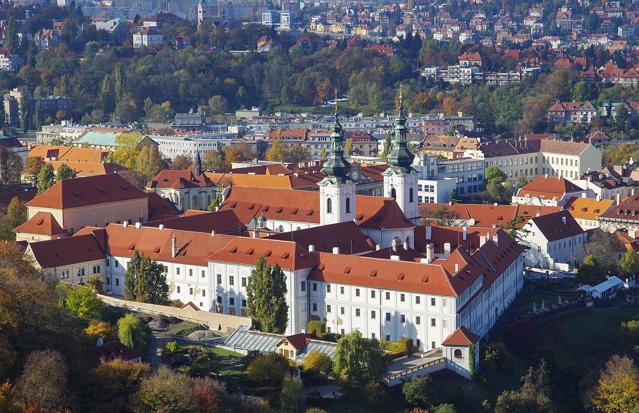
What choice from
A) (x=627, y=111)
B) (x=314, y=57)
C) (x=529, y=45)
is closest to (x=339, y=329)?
(x=627, y=111)

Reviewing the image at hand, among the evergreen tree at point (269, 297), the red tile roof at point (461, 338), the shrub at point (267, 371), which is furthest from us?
the evergreen tree at point (269, 297)

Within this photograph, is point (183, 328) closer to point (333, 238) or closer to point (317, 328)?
point (317, 328)

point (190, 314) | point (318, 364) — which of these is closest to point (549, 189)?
point (190, 314)

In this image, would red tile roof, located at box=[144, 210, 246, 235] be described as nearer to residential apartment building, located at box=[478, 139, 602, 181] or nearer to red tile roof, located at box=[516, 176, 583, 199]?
red tile roof, located at box=[516, 176, 583, 199]

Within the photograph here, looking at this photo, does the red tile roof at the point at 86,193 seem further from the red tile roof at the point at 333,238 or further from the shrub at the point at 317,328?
the shrub at the point at 317,328

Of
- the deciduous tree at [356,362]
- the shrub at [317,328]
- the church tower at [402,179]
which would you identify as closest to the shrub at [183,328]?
the shrub at [317,328]
